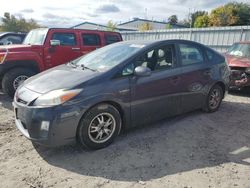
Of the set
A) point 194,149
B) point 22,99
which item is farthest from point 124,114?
point 22,99

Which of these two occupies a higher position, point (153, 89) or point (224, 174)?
point (153, 89)

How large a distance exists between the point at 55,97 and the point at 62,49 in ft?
14.4

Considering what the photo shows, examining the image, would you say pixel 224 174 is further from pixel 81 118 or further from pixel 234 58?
pixel 234 58

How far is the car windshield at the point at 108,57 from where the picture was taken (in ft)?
13.2

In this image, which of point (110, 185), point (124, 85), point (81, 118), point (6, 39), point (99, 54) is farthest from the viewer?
point (6, 39)

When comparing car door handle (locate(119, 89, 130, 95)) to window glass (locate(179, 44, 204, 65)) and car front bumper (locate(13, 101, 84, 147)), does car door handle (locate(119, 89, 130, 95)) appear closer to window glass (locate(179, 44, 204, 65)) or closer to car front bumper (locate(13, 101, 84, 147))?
car front bumper (locate(13, 101, 84, 147))

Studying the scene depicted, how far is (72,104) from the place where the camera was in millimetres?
3318

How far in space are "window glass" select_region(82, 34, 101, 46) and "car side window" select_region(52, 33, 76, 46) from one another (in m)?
0.36

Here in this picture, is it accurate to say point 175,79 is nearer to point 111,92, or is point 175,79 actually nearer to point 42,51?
point 111,92

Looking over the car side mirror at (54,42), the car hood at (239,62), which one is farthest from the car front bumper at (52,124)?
the car hood at (239,62)

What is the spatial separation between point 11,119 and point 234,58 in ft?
21.1

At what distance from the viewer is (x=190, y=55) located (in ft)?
16.2

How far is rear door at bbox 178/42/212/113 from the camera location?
4.72 metres

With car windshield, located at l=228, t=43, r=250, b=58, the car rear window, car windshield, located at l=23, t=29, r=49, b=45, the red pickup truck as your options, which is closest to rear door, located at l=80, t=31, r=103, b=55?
the red pickup truck
